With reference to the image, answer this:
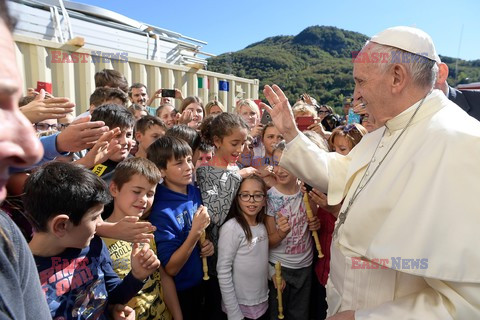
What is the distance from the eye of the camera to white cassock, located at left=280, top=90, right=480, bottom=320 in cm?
123

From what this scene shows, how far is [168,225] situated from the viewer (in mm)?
2193

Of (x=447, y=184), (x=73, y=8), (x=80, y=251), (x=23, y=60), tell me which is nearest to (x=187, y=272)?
(x=80, y=251)

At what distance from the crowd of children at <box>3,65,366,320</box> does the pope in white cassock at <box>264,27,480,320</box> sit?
0.84m

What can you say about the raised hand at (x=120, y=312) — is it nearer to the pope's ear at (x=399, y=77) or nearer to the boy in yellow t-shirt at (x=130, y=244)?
the boy in yellow t-shirt at (x=130, y=244)

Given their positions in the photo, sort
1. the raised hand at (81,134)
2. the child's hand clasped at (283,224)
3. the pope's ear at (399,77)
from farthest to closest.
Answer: the child's hand clasped at (283,224), the raised hand at (81,134), the pope's ear at (399,77)

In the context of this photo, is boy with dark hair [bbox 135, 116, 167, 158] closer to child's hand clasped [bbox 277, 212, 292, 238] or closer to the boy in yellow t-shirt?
the boy in yellow t-shirt

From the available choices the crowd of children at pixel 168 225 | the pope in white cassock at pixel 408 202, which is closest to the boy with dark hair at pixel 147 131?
the crowd of children at pixel 168 225

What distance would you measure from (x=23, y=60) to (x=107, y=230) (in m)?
4.49

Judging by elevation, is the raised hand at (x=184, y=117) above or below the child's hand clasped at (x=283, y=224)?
above

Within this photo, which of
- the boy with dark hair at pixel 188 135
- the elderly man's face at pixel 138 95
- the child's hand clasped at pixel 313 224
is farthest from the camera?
the elderly man's face at pixel 138 95

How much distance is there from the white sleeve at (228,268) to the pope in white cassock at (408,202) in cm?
80

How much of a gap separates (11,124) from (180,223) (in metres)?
1.77

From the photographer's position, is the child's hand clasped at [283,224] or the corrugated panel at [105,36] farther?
the corrugated panel at [105,36]

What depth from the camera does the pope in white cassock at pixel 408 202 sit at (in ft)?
4.07
